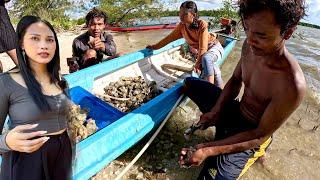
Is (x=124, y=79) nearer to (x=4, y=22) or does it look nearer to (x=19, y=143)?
(x=4, y=22)

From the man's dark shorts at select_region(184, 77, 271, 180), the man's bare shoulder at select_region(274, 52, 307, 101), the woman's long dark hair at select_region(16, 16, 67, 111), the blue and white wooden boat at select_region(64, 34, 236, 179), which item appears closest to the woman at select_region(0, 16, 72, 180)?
the woman's long dark hair at select_region(16, 16, 67, 111)

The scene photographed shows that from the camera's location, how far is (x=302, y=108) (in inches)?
212

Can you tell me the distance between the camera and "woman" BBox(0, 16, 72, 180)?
5.74 feet

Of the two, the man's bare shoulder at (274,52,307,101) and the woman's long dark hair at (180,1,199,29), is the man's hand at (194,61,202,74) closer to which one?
the woman's long dark hair at (180,1,199,29)

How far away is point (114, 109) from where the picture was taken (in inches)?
136

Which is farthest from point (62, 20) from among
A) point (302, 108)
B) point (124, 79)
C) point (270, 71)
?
point (270, 71)

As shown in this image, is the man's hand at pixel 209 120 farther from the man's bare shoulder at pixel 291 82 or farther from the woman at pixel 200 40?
the woman at pixel 200 40

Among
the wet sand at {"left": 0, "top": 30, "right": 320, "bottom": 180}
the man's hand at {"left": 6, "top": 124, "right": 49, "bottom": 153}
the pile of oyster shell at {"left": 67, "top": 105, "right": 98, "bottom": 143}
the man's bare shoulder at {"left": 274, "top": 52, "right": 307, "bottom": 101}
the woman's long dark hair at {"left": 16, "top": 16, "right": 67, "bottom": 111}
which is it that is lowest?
the wet sand at {"left": 0, "top": 30, "right": 320, "bottom": 180}

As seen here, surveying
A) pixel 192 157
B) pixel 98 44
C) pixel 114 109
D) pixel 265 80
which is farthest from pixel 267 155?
pixel 98 44

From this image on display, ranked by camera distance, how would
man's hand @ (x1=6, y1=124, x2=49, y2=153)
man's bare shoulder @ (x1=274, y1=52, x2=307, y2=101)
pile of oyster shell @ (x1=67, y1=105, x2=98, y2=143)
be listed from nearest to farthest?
man's hand @ (x1=6, y1=124, x2=49, y2=153) → man's bare shoulder @ (x1=274, y1=52, x2=307, y2=101) → pile of oyster shell @ (x1=67, y1=105, x2=98, y2=143)

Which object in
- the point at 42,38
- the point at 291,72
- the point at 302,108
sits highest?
the point at 42,38

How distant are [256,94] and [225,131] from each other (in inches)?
19.2

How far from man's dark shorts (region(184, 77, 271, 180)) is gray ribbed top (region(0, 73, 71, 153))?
1.39m

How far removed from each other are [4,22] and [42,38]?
2.34 m
